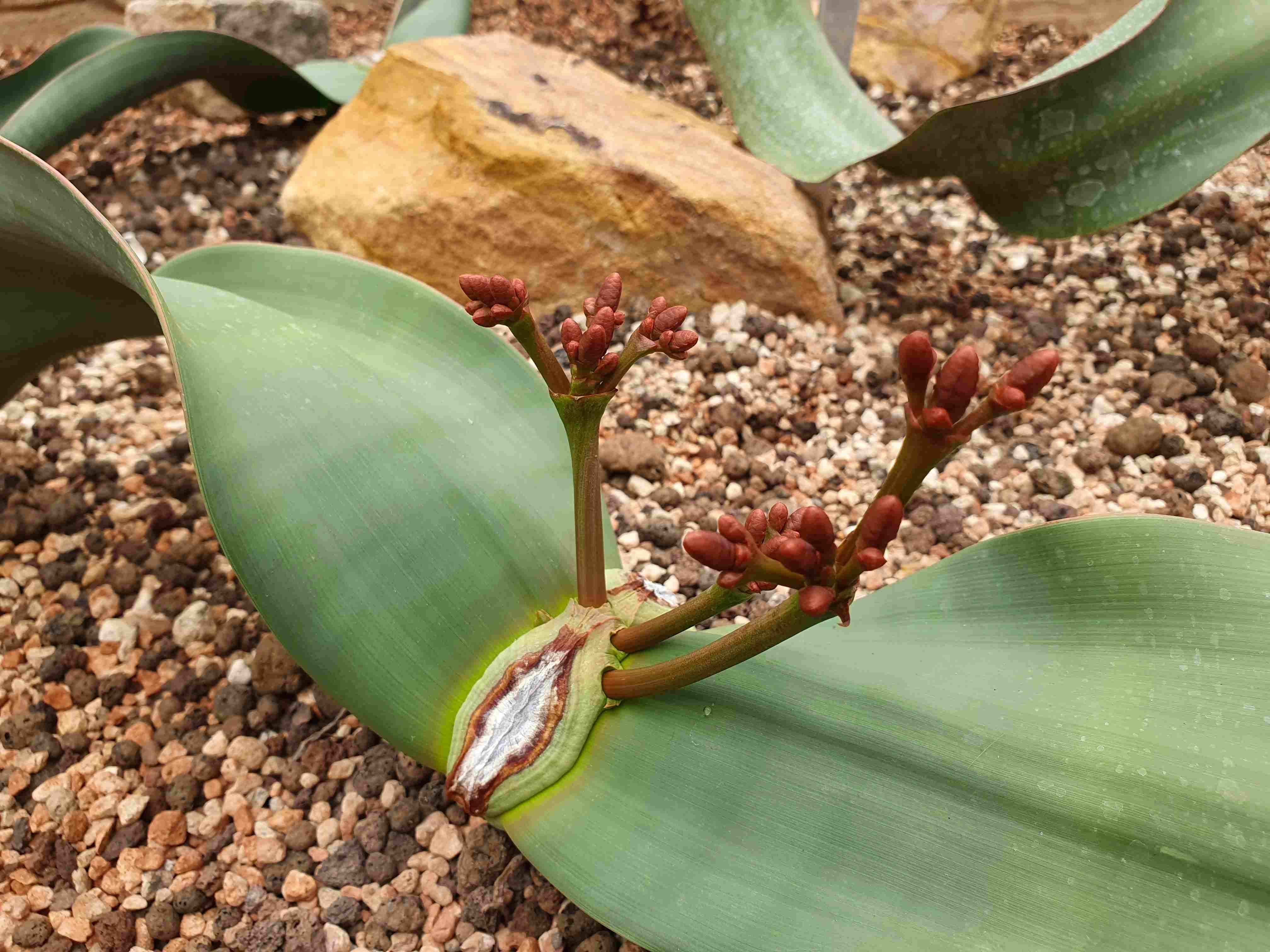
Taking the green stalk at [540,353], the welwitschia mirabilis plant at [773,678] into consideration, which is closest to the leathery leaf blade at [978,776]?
the welwitschia mirabilis plant at [773,678]

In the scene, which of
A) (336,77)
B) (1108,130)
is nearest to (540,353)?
(1108,130)

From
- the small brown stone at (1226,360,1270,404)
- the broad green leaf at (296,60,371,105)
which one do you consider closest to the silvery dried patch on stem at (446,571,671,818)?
the small brown stone at (1226,360,1270,404)

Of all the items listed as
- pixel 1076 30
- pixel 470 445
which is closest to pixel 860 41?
pixel 1076 30

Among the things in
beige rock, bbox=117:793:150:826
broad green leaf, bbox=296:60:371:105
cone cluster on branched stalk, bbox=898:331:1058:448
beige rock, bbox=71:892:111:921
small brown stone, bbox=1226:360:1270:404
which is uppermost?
cone cluster on branched stalk, bbox=898:331:1058:448

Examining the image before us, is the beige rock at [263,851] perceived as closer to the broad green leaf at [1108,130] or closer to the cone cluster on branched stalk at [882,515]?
the cone cluster on branched stalk at [882,515]

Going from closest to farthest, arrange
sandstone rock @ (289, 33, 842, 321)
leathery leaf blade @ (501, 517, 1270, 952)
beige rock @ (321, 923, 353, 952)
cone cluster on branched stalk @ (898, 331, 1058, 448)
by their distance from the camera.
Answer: cone cluster on branched stalk @ (898, 331, 1058, 448) → leathery leaf blade @ (501, 517, 1270, 952) → beige rock @ (321, 923, 353, 952) → sandstone rock @ (289, 33, 842, 321)

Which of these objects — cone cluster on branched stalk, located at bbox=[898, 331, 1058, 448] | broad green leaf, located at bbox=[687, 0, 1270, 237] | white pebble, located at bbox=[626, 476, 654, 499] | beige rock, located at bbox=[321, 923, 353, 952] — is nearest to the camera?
cone cluster on branched stalk, located at bbox=[898, 331, 1058, 448]

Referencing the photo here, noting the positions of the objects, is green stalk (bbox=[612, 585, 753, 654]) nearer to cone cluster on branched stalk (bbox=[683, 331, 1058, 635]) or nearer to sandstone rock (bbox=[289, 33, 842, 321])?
cone cluster on branched stalk (bbox=[683, 331, 1058, 635])
